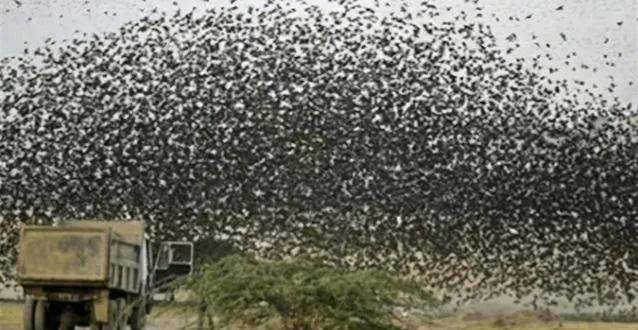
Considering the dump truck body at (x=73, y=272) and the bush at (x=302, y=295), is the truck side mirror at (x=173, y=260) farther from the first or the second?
the bush at (x=302, y=295)

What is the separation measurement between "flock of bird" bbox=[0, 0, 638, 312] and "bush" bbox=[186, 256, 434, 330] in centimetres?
757

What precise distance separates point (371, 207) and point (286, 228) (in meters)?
1.16

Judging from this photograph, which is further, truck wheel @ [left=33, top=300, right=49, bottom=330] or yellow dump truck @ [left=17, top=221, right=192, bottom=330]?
truck wheel @ [left=33, top=300, right=49, bottom=330]

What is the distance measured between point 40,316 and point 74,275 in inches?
39.1

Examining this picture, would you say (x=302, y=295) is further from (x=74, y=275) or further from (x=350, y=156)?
(x=350, y=156)

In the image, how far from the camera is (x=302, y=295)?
25.7ft

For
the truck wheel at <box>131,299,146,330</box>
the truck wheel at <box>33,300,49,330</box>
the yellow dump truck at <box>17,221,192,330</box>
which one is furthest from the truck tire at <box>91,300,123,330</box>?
the truck wheel at <box>131,299,146,330</box>

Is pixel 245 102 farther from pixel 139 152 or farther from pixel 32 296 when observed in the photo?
pixel 32 296

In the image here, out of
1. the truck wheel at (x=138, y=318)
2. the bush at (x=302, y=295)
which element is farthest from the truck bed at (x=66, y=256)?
the bush at (x=302, y=295)

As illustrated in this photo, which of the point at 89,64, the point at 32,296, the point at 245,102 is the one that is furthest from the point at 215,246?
the point at 32,296

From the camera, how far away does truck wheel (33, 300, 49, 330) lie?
12.5m

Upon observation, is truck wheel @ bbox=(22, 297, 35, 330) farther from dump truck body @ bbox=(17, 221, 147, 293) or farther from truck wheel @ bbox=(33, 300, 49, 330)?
dump truck body @ bbox=(17, 221, 147, 293)

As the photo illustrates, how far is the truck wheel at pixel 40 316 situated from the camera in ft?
41.1

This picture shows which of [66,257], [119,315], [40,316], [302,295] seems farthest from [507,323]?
[302,295]
